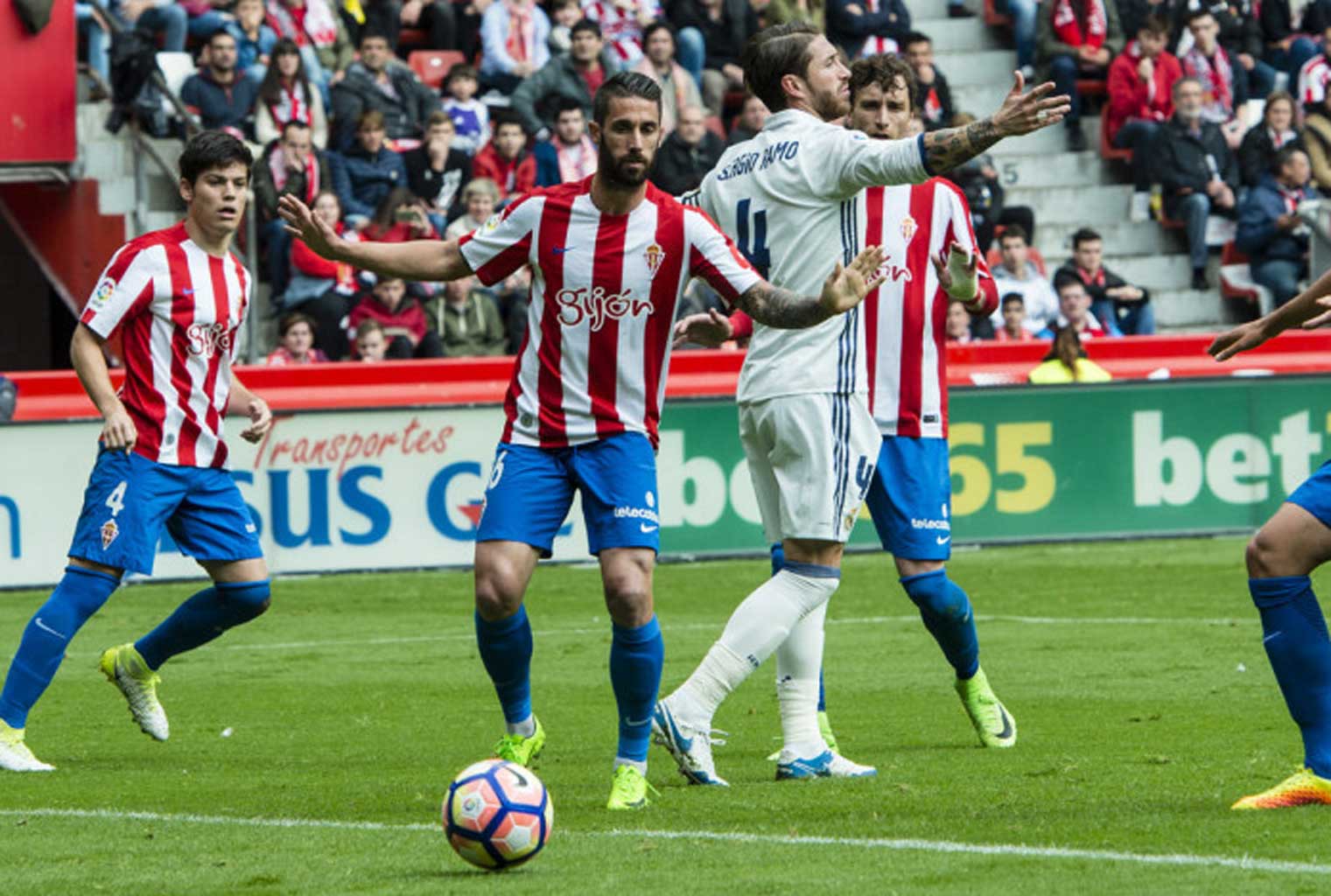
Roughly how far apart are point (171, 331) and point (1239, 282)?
15384 millimetres

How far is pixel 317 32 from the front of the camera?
2081 cm

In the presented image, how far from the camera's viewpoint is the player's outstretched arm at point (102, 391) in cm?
831

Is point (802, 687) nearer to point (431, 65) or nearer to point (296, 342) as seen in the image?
point (296, 342)

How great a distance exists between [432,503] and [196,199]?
22.8 ft

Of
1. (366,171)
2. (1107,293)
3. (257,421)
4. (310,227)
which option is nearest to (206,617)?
(257,421)

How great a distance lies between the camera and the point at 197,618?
29.2ft

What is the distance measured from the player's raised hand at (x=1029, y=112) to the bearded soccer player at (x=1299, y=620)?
2.54 ft

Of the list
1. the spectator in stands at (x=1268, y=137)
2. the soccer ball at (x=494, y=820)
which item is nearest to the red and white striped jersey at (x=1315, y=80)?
the spectator in stands at (x=1268, y=137)

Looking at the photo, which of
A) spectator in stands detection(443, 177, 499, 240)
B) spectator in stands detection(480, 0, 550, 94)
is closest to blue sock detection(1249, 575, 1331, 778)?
spectator in stands detection(443, 177, 499, 240)

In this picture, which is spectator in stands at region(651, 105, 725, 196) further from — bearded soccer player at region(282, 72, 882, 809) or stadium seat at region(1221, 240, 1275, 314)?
bearded soccer player at region(282, 72, 882, 809)

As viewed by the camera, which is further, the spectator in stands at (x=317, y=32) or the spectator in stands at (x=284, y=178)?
the spectator in stands at (x=317, y=32)

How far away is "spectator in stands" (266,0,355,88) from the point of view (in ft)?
67.2

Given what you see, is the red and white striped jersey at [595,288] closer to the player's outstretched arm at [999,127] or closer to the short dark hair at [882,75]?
the player's outstretched arm at [999,127]

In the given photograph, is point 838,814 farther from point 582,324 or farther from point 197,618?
point 197,618
